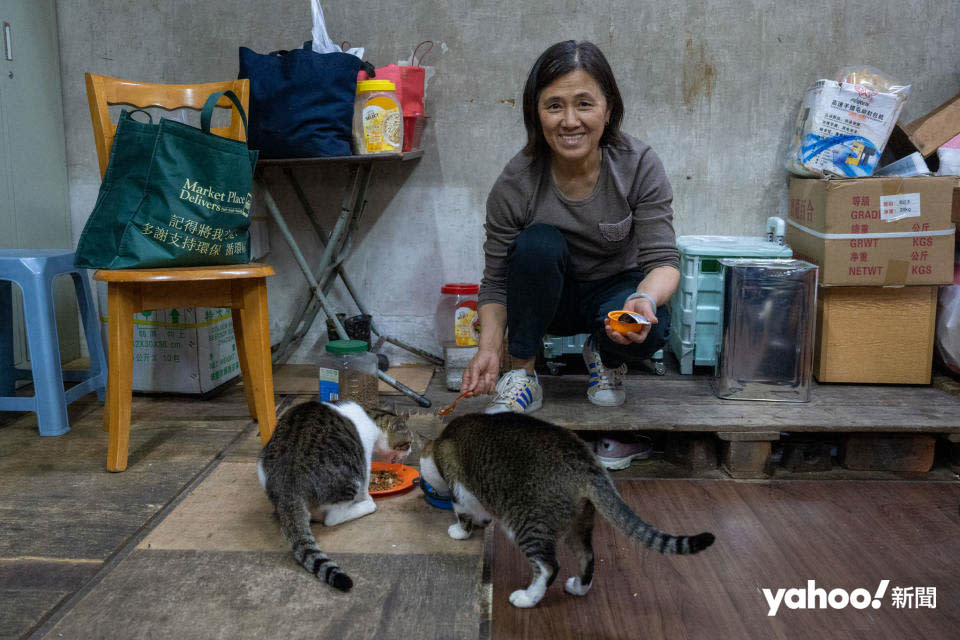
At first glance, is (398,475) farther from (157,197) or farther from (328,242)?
(328,242)

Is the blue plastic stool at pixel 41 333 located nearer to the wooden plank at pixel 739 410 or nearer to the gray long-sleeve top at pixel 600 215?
the wooden plank at pixel 739 410

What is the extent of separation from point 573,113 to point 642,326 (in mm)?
637

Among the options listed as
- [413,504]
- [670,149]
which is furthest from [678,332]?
[413,504]

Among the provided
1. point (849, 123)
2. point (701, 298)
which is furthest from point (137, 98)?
point (849, 123)

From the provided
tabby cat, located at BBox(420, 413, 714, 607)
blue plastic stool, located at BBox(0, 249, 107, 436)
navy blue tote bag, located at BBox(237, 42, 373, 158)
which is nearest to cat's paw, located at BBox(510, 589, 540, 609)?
tabby cat, located at BBox(420, 413, 714, 607)

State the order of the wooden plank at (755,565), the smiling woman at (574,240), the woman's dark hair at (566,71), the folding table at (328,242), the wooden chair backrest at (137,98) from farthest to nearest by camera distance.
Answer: the folding table at (328,242) < the wooden chair backrest at (137,98) < the smiling woman at (574,240) < the woman's dark hair at (566,71) < the wooden plank at (755,565)

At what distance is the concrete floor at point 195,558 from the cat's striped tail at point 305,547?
4cm

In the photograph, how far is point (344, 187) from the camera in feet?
10.4

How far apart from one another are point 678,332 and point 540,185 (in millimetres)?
1002

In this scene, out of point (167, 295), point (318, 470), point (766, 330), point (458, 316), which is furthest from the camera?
point (458, 316)

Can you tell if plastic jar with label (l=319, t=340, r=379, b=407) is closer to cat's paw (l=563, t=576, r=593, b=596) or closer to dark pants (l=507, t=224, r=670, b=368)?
dark pants (l=507, t=224, r=670, b=368)

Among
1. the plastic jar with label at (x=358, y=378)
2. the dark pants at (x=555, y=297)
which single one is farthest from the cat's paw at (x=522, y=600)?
the plastic jar with label at (x=358, y=378)

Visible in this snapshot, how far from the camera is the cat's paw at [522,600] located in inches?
57.7

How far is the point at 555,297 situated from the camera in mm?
2207
